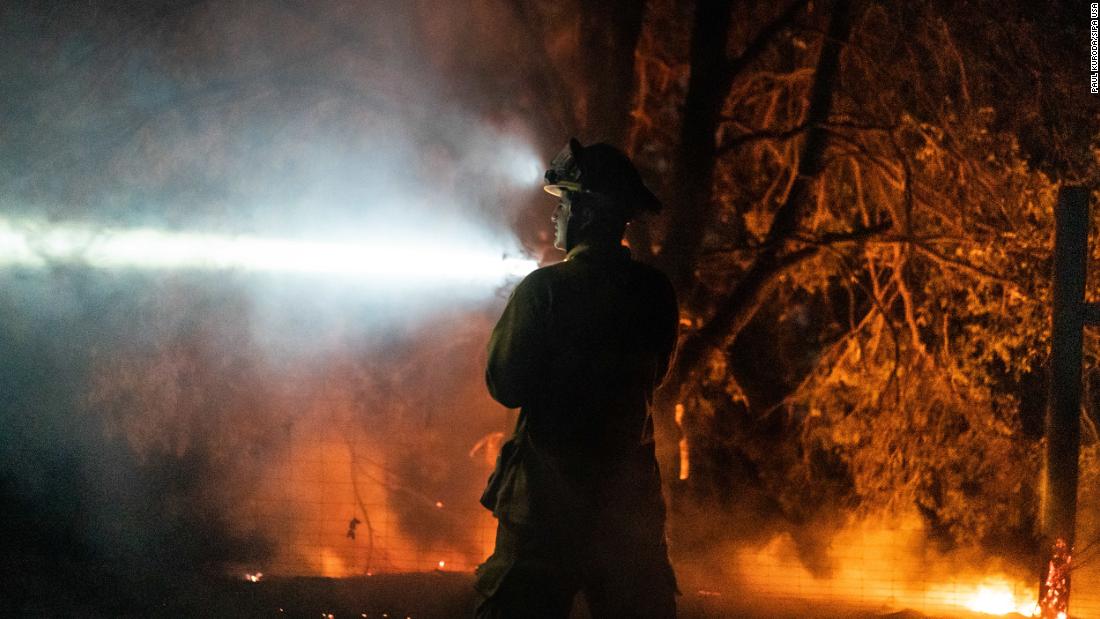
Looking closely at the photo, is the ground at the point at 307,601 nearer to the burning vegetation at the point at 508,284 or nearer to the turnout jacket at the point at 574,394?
the burning vegetation at the point at 508,284

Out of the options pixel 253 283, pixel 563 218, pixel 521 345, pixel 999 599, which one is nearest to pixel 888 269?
pixel 999 599

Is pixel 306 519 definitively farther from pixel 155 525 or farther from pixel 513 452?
pixel 513 452

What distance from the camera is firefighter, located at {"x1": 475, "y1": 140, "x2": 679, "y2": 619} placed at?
3055 millimetres

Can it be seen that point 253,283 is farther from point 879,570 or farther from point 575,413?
point 879,570

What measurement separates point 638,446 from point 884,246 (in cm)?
413

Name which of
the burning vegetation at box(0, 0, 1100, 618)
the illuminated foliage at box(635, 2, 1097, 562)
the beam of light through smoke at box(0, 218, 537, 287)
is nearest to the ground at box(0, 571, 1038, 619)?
the burning vegetation at box(0, 0, 1100, 618)

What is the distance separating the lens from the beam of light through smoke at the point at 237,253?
7.57 meters

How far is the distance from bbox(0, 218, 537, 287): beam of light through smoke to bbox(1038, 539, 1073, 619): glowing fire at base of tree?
4.54 m

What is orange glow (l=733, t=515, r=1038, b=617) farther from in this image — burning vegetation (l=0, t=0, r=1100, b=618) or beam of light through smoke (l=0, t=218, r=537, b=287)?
beam of light through smoke (l=0, t=218, r=537, b=287)

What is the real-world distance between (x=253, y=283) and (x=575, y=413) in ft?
18.1

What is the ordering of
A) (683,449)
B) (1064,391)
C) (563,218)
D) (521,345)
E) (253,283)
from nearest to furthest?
1. (521,345)
2. (563,218)
3. (1064,391)
4. (683,449)
5. (253,283)

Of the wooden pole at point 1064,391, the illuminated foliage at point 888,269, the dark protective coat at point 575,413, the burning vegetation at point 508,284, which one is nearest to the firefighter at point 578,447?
the dark protective coat at point 575,413

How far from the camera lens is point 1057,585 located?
18.0 feet

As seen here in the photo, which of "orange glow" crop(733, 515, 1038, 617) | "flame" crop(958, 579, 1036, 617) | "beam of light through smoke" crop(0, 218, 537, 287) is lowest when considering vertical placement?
"flame" crop(958, 579, 1036, 617)
